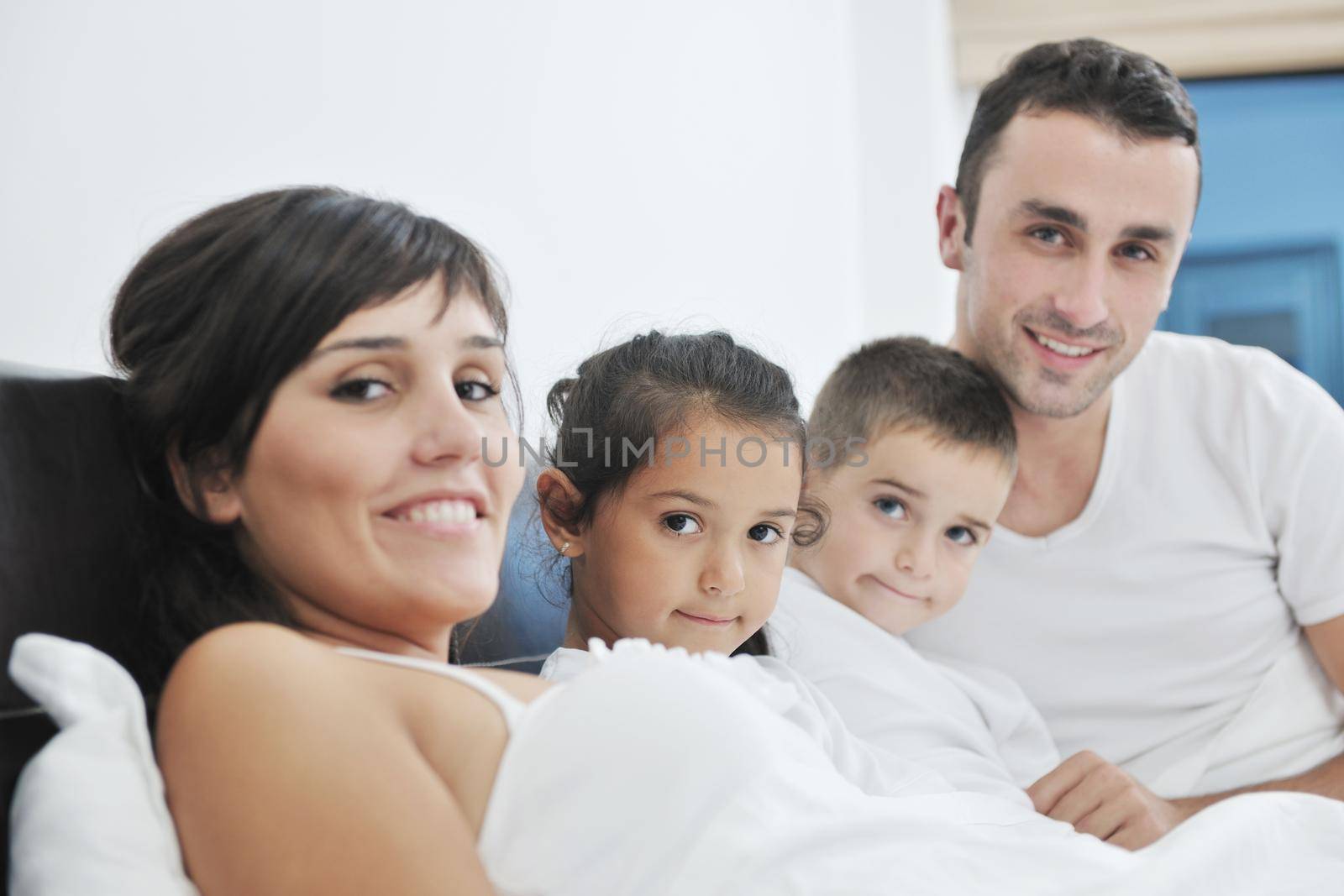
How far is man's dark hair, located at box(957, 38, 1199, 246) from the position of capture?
1937 mm

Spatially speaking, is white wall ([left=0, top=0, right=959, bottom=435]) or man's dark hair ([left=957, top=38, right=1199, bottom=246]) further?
man's dark hair ([left=957, top=38, right=1199, bottom=246])

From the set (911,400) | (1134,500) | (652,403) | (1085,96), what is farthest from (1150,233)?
(652,403)

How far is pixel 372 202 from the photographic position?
42.2 inches

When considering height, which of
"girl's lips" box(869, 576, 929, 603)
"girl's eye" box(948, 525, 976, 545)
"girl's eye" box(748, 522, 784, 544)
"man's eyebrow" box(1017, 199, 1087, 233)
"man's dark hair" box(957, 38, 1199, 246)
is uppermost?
"man's dark hair" box(957, 38, 1199, 246)

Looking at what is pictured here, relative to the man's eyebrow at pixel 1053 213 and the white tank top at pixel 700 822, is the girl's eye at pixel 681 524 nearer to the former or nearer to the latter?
the white tank top at pixel 700 822

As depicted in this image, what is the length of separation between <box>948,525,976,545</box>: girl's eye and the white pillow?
1194mm

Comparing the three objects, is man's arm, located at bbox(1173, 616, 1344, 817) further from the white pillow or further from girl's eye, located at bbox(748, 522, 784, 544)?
the white pillow

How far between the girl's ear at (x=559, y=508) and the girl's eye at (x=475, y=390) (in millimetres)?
326

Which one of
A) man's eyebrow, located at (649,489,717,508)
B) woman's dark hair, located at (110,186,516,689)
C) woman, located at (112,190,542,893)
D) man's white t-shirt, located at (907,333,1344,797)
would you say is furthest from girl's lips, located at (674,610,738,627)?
man's white t-shirt, located at (907,333,1344,797)

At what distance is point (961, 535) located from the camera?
179 centimetres

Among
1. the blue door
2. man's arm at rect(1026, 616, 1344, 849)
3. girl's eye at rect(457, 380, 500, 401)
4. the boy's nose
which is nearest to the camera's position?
girl's eye at rect(457, 380, 500, 401)

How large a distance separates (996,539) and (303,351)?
1.27 meters

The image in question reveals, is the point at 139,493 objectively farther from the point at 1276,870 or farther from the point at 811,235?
the point at 811,235

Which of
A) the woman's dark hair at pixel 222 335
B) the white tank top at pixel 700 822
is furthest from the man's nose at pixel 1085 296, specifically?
the woman's dark hair at pixel 222 335
